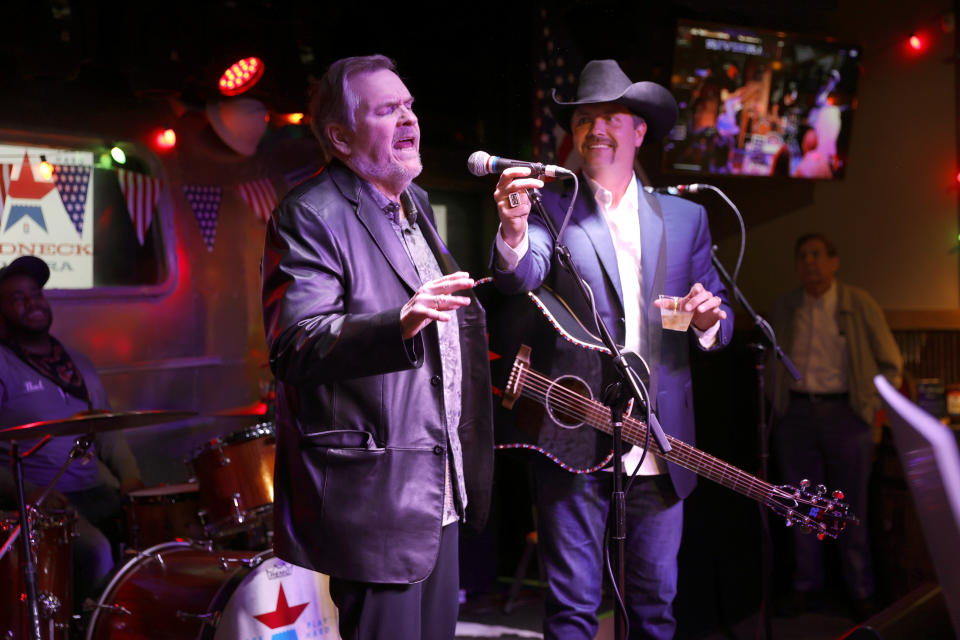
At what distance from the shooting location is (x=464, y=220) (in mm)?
5738

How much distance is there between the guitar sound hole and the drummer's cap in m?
3.03

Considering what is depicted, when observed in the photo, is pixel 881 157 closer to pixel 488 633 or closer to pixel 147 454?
pixel 488 633

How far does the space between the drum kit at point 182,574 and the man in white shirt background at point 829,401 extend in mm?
2954

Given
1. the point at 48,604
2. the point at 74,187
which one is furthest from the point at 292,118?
the point at 48,604

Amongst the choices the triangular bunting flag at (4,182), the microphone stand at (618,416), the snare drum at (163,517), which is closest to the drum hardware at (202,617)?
the snare drum at (163,517)

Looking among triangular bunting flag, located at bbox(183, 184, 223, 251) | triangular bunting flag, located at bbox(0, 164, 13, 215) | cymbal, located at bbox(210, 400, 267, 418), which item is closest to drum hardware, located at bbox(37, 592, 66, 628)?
cymbal, located at bbox(210, 400, 267, 418)

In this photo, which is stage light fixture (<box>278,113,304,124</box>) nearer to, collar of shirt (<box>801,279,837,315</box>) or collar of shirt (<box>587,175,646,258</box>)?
collar of shirt (<box>587,175,646,258</box>)

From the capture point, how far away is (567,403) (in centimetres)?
292

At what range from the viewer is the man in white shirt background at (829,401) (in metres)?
5.19

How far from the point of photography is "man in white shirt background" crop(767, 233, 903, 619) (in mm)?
5191

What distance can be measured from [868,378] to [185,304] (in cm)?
415

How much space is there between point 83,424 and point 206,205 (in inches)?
114

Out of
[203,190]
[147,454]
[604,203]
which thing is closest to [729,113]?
[604,203]

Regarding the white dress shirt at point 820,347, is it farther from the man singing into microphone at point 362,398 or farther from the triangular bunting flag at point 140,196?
the triangular bunting flag at point 140,196
